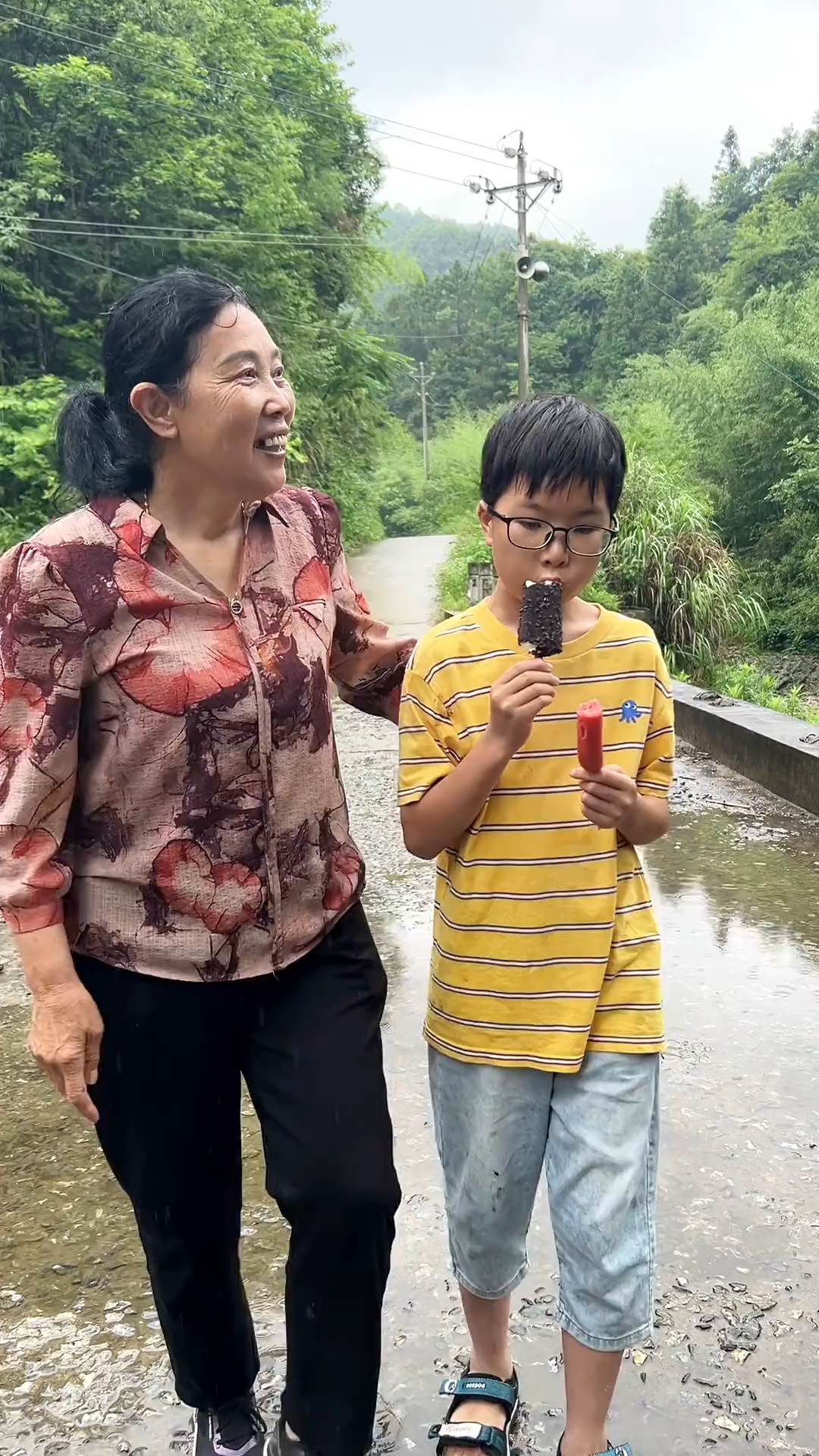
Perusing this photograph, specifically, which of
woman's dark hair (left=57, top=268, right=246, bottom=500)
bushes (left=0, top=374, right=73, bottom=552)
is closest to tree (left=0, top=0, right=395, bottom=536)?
bushes (left=0, top=374, right=73, bottom=552)

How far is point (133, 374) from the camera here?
1.67 metres

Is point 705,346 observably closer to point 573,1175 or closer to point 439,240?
point 573,1175

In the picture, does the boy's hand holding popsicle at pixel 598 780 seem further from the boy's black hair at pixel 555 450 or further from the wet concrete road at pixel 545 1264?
the wet concrete road at pixel 545 1264

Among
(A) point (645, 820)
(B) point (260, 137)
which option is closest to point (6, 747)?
(A) point (645, 820)

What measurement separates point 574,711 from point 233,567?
0.57m

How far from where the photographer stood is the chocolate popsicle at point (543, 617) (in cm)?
165

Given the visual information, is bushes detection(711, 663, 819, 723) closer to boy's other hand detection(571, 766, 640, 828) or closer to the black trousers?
boy's other hand detection(571, 766, 640, 828)

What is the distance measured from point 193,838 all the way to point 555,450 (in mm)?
783

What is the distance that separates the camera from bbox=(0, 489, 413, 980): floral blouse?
5.16 ft

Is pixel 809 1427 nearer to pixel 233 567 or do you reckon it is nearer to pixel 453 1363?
pixel 453 1363

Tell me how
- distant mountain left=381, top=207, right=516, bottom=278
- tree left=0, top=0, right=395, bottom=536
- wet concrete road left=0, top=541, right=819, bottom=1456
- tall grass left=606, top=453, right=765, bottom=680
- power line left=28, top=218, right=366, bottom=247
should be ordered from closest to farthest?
wet concrete road left=0, top=541, right=819, bottom=1456, tall grass left=606, top=453, right=765, bottom=680, tree left=0, top=0, right=395, bottom=536, power line left=28, top=218, right=366, bottom=247, distant mountain left=381, top=207, right=516, bottom=278

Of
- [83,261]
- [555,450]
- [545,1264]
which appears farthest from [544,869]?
[83,261]

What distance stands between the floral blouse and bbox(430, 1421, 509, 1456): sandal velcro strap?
0.88m

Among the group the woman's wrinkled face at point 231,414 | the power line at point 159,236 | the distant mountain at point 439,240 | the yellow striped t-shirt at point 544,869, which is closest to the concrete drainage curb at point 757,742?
the yellow striped t-shirt at point 544,869
